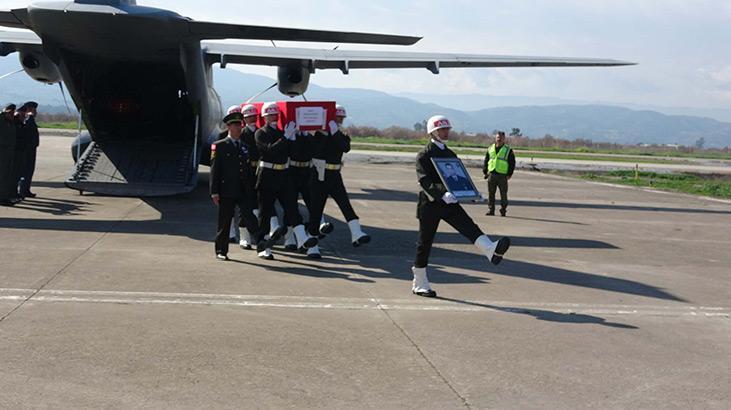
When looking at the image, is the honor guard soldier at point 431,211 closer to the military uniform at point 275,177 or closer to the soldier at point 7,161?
the military uniform at point 275,177

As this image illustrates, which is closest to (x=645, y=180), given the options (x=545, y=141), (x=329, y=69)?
(x=329, y=69)

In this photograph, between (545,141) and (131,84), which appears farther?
(545,141)

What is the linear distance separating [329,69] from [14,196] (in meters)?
9.02

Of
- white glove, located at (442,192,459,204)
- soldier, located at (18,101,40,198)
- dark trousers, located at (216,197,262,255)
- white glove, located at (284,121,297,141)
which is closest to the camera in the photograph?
white glove, located at (442,192,459,204)

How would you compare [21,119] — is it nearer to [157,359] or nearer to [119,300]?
[119,300]

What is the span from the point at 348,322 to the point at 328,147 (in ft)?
15.3

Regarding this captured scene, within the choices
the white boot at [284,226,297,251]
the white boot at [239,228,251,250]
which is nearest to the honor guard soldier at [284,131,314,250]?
the white boot at [284,226,297,251]

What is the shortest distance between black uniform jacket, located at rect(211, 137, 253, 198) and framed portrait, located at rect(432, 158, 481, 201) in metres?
3.02

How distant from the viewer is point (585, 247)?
40.7ft

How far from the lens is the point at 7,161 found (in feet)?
44.8

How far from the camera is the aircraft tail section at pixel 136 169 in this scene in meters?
13.6

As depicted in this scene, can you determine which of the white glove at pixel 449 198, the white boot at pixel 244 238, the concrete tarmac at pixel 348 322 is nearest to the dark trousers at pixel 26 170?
the concrete tarmac at pixel 348 322

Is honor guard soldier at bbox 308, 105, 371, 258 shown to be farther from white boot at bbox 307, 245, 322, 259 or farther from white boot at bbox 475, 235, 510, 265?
white boot at bbox 475, 235, 510, 265

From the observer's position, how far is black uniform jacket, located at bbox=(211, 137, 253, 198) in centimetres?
963
